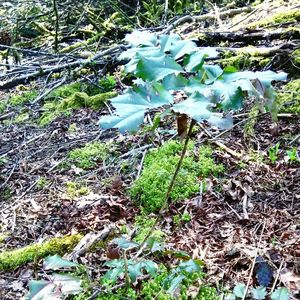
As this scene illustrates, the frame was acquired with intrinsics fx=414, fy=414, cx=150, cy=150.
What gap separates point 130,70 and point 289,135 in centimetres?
204

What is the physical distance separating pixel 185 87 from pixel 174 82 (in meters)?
0.06

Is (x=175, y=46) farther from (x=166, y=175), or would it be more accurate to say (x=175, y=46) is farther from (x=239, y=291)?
(x=166, y=175)

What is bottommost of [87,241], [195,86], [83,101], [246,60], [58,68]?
[83,101]

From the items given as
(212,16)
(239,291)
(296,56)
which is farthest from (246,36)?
(239,291)

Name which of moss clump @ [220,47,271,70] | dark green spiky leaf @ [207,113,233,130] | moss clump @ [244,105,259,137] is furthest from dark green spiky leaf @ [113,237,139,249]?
moss clump @ [220,47,271,70]

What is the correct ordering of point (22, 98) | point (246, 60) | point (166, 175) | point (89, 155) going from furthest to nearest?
point (22, 98), point (246, 60), point (89, 155), point (166, 175)

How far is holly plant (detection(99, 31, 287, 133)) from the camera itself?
1.33 metres

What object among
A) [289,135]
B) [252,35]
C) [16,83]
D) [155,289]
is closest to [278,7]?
Result: [252,35]

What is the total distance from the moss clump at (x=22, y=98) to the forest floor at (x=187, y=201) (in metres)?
1.31

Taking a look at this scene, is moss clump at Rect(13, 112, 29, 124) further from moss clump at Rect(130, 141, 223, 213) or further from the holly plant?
the holly plant

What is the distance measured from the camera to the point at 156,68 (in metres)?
1.43

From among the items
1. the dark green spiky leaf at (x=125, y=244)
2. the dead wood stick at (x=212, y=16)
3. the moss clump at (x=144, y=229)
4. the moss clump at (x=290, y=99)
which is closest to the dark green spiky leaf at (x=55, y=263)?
the dark green spiky leaf at (x=125, y=244)

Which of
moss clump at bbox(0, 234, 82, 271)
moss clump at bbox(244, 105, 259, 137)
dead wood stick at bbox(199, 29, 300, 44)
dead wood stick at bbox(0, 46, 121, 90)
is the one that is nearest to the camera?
moss clump at bbox(0, 234, 82, 271)

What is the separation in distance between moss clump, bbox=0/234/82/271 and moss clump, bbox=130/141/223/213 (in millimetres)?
534
